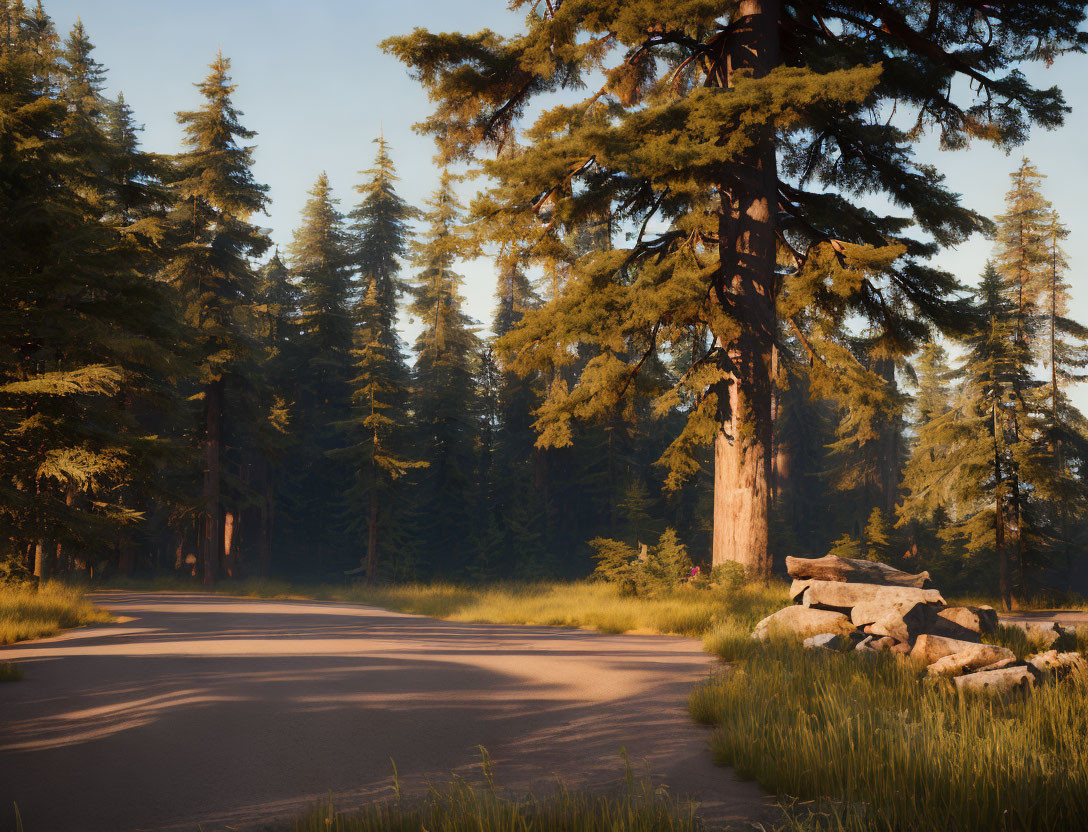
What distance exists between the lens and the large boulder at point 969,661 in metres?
5.88

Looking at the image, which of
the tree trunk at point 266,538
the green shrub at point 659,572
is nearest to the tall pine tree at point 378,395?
the tree trunk at point 266,538

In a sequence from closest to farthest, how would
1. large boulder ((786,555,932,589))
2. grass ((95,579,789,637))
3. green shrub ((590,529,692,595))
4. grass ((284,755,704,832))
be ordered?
grass ((284,755,704,832)) < large boulder ((786,555,932,589)) < grass ((95,579,789,637)) < green shrub ((590,529,692,595))

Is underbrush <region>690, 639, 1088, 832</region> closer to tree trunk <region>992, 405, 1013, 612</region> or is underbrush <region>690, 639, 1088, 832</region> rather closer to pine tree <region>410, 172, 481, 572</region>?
tree trunk <region>992, 405, 1013, 612</region>

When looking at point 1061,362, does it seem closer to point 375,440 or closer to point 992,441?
point 992,441

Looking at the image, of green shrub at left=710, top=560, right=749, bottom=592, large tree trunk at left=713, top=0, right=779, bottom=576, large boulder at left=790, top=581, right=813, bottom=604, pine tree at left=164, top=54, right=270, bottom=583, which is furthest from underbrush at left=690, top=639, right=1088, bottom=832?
pine tree at left=164, top=54, right=270, bottom=583

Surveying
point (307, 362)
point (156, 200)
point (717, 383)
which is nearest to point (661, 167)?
point (717, 383)

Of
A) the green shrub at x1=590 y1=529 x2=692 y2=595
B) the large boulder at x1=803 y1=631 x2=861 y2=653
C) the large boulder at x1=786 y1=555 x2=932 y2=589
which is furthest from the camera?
the green shrub at x1=590 y1=529 x2=692 y2=595

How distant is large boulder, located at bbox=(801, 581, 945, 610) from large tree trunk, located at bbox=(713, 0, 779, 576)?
389 cm

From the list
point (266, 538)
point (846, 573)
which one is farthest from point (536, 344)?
point (266, 538)

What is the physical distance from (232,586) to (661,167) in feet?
78.8

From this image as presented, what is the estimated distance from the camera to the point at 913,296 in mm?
12570

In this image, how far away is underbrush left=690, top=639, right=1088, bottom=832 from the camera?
3094 millimetres

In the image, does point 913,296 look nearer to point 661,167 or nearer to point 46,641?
point 661,167

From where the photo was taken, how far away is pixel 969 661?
19.5ft
